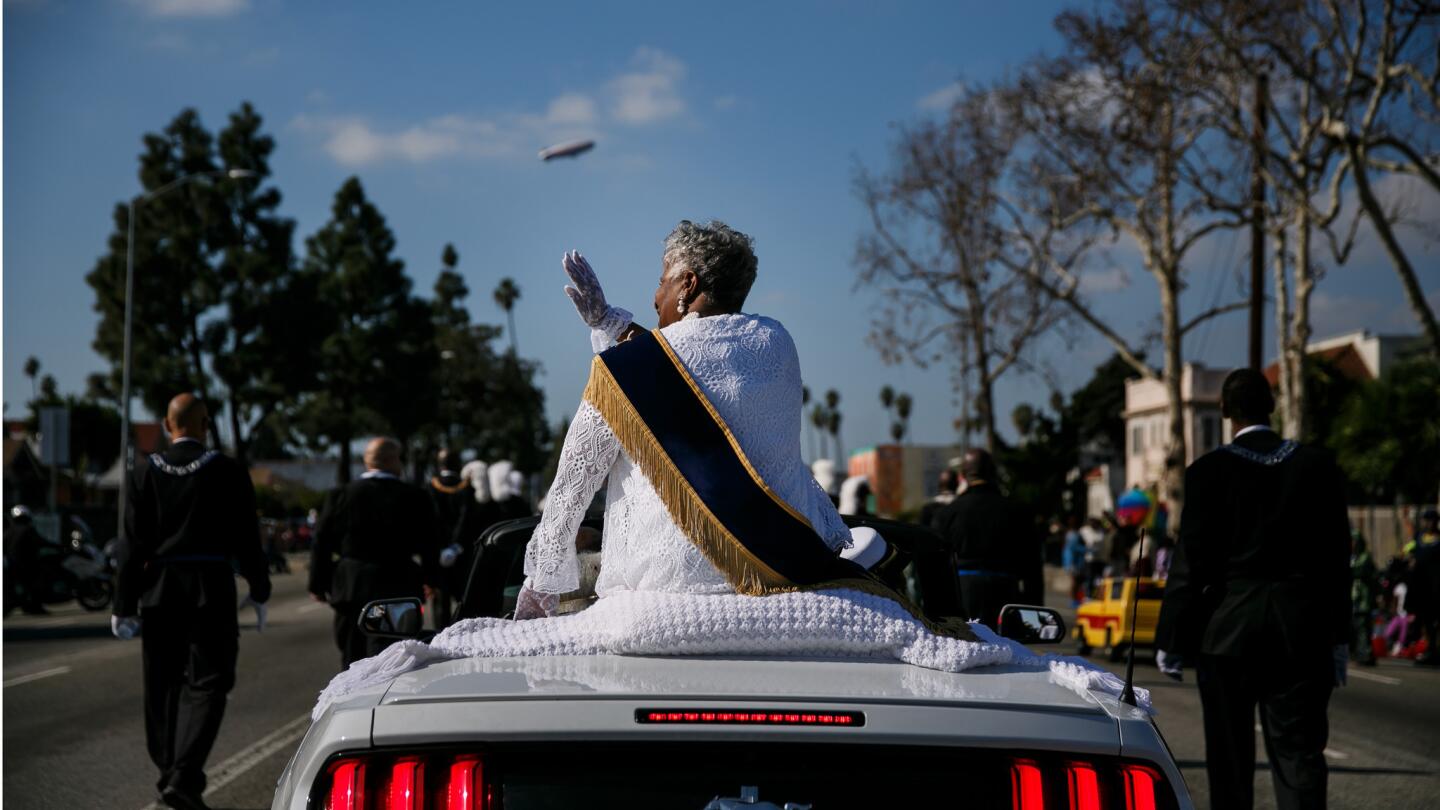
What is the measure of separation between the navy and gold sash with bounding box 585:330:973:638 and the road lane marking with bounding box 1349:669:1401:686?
13.3 metres

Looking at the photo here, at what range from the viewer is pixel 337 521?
29.5ft

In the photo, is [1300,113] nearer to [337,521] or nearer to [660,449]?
[337,521]

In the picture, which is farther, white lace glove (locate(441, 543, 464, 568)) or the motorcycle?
the motorcycle

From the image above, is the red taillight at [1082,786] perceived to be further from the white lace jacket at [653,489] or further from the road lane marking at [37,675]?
the road lane marking at [37,675]

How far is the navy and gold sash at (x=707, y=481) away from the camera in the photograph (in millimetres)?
3189

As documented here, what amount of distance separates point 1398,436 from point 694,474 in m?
48.6

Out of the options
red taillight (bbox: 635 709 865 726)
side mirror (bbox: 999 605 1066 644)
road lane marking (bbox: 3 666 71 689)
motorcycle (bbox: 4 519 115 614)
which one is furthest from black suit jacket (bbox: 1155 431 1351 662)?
motorcycle (bbox: 4 519 115 614)

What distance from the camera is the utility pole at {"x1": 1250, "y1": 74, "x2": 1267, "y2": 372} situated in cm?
→ 2558

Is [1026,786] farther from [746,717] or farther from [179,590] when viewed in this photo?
[179,590]

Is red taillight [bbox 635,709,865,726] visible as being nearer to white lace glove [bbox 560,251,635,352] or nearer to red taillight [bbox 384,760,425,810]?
red taillight [bbox 384,760,425,810]

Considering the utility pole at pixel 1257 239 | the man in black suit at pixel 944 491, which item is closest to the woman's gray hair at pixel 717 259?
the man in black suit at pixel 944 491

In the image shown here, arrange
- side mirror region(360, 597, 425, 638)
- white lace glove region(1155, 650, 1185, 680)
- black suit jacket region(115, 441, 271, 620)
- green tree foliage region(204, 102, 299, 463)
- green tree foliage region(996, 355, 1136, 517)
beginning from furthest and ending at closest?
1. green tree foliage region(996, 355, 1136, 517)
2. green tree foliage region(204, 102, 299, 463)
3. black suit jacket region(115, 441, 271, 620)
4. white lace glove region(1155, 650, 1185, 680)
5. side mirror region(360, 597, 425, 638)

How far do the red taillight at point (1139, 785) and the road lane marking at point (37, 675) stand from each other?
1233 centimetres

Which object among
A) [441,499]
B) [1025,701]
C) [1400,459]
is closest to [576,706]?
[1025,701]
